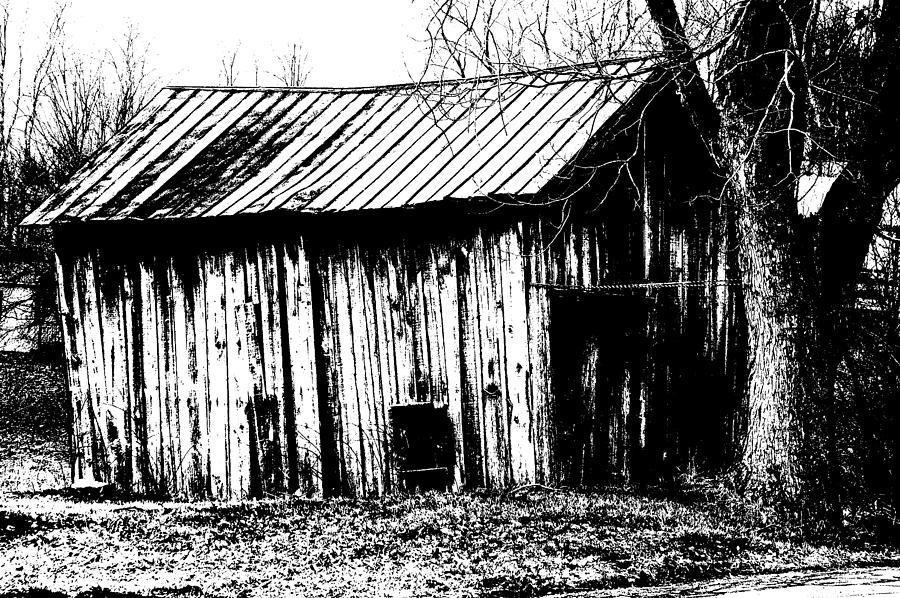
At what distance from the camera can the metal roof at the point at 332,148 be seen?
28.1 ft

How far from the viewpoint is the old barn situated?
8.66 m

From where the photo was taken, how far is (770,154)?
291 inches

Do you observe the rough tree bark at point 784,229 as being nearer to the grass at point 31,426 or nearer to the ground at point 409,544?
the ground at point 409,544

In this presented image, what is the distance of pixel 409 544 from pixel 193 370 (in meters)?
3.31

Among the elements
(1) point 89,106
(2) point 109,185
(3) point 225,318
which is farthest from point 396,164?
(1) point 89,106

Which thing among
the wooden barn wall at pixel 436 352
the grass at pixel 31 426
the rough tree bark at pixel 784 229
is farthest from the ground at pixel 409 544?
the grass at pixel 31 426

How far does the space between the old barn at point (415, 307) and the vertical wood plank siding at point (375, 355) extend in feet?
0.07

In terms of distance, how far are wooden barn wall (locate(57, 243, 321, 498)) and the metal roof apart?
0.63 meters

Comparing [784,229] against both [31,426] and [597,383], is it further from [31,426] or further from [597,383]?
[31,426]

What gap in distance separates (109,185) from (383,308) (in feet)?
11.0

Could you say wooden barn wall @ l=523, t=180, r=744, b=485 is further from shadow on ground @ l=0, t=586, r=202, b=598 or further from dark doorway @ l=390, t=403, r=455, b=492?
shadow on ground @ l=0, t=586, r=202, b=598

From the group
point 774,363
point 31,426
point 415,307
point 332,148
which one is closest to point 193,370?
point 415,307

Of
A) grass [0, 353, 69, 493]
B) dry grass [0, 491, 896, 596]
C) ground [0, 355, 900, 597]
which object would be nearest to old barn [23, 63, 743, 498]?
ground [0, 355, 900, 597]

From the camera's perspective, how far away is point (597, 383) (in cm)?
880
